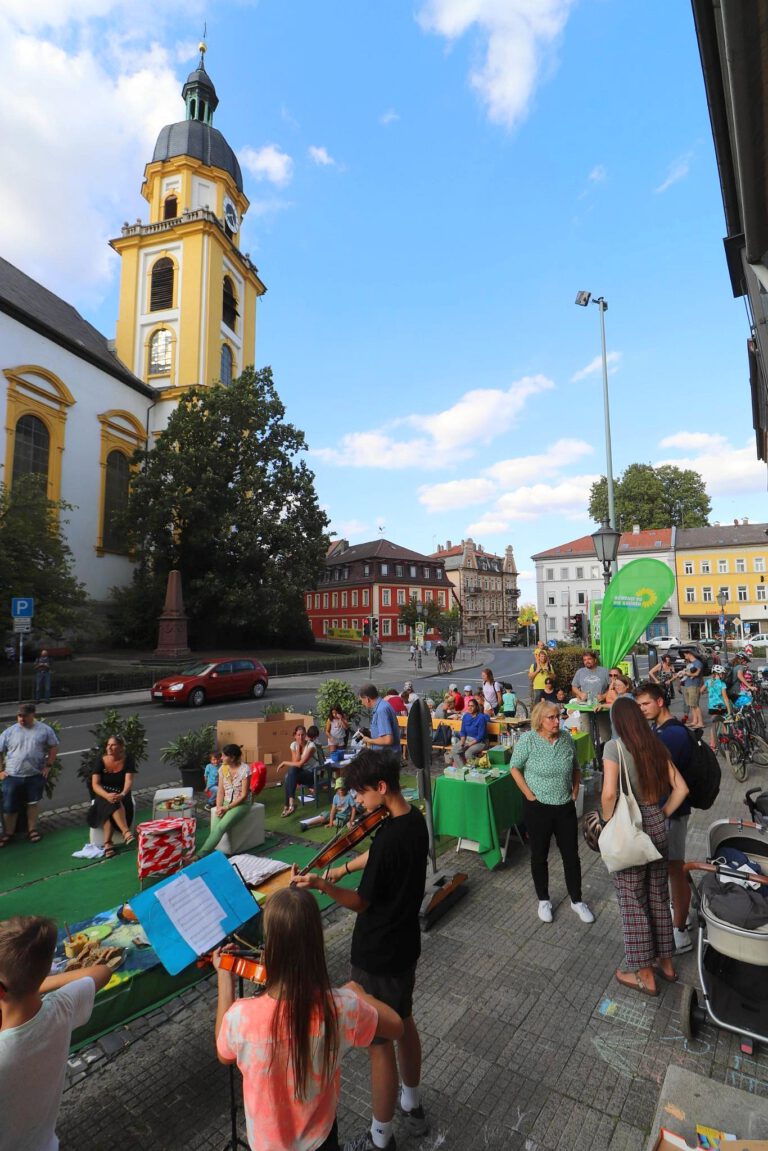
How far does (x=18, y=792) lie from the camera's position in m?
7.21

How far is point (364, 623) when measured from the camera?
68.2 metres

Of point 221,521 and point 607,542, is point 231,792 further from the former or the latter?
point 221,521

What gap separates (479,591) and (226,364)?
2403 inches

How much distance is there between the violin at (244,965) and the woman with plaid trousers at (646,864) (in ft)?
8.63

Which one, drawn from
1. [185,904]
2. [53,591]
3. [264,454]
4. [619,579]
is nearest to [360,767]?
[185,904]

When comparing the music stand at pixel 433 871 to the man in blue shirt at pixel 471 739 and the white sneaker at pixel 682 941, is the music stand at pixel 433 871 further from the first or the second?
the man in blue shirt at pixel 471 739

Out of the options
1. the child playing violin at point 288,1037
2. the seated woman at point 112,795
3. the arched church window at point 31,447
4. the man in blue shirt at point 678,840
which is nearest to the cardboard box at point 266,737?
the seated woman at point 112,795

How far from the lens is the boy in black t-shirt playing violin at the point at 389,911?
8.80 ft

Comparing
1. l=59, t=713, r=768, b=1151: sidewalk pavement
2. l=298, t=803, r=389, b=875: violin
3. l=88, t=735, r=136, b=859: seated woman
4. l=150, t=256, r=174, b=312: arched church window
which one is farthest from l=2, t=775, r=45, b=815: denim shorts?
l=150, t=256, r=174, b=312: arched church window

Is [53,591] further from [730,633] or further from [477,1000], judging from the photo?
[730,633]

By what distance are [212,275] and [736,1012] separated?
47.3 metres

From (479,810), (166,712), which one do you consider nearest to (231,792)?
(479,810)

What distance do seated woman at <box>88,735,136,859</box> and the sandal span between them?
214 inches

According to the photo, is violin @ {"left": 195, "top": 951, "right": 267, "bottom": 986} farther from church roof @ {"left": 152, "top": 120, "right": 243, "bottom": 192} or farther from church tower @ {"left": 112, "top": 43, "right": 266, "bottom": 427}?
church roof @ {"left": 152, "top": 120, "right": 243, "bottom": 192}
